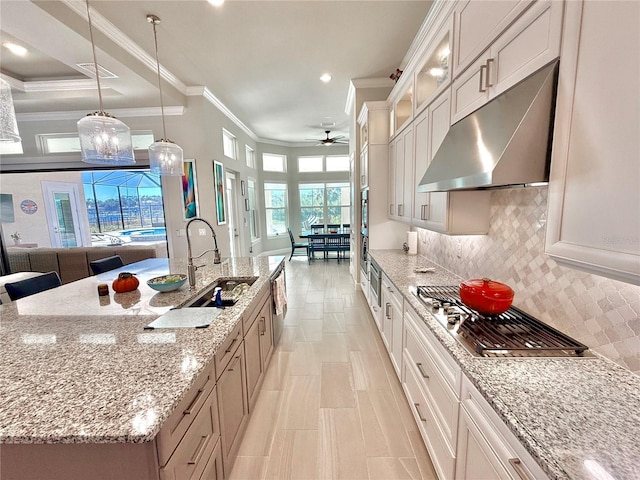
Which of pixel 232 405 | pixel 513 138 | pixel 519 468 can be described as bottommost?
pixel 232 405

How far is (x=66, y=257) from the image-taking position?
175 inches

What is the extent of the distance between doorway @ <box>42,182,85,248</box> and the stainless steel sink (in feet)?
21.7

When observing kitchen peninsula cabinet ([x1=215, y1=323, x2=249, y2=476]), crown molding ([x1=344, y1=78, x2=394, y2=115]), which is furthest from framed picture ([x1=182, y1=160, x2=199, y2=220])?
kitchen peninsula cabinet ([x1=215, y1=323, x2=249, y2=476])

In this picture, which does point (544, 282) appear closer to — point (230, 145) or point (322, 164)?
point (230, 145)

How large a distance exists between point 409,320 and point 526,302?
693mm

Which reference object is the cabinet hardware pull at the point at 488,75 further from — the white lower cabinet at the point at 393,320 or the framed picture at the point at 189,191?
the framed picture at the point at 189,191

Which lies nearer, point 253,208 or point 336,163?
point 253,208

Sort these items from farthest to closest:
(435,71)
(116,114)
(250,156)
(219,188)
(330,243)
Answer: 1. (250,156)
2. (330,243)
3. (219,188)
4. (116,114)
5. (435,71)

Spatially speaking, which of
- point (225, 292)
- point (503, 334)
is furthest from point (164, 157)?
point (503, 334)

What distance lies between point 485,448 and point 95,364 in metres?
1.59

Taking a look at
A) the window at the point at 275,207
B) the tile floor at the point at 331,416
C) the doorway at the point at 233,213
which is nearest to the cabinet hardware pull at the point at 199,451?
the tile floor at the point at 331,416

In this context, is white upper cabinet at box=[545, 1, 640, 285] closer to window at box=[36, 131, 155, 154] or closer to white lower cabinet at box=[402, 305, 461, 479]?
white lower cabinet at box=[402, 305, 461, 479]

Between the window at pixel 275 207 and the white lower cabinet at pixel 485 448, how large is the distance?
743 cm

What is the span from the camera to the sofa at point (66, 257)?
443cm
